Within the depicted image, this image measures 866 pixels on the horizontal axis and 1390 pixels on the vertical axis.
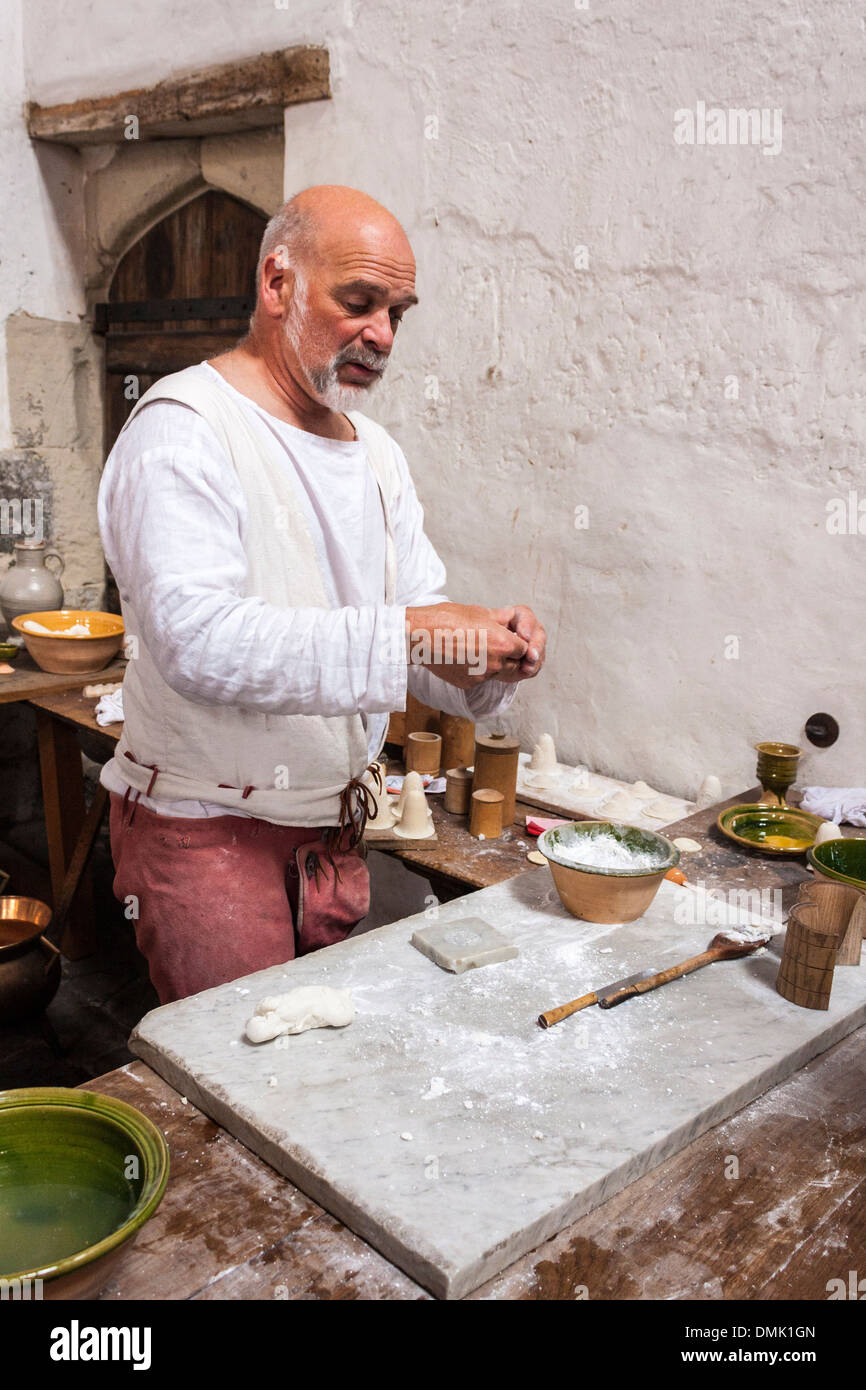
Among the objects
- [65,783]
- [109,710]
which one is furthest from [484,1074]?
[65,783]

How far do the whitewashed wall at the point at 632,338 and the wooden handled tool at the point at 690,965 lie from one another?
111 centimetres

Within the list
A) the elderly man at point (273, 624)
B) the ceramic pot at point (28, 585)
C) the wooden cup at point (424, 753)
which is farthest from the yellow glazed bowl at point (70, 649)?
the elderly man at point (273, 624)

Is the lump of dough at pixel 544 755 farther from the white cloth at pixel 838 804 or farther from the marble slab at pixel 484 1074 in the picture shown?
the marble slab at pixel 484 1074

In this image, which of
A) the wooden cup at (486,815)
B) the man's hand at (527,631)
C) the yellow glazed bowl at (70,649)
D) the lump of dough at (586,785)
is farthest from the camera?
the yellow glazed bowl at (70,649)

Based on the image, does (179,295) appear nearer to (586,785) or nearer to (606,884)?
(586,785)

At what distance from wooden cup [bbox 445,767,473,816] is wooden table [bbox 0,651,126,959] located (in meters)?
1.45

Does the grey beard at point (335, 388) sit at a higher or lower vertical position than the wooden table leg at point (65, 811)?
higher

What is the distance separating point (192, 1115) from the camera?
127 cm

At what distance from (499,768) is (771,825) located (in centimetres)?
68

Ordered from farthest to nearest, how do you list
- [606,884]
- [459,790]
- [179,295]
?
[179,295], [459,790], [606,884]

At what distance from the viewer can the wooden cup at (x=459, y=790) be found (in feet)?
9.21

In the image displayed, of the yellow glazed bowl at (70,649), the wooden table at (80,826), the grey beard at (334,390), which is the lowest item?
the wooden table at (80,826)

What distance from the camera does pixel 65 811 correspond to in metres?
3.92

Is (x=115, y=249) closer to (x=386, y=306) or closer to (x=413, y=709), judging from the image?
(x=413, y=709)
